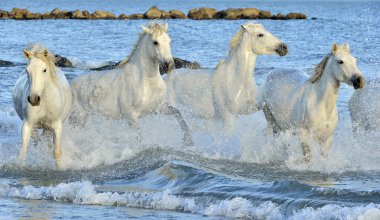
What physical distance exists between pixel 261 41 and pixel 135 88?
70.1 inches

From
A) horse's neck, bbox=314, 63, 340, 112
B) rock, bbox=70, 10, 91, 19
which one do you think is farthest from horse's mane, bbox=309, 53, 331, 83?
rock, bbox=70, 10, 91, 19

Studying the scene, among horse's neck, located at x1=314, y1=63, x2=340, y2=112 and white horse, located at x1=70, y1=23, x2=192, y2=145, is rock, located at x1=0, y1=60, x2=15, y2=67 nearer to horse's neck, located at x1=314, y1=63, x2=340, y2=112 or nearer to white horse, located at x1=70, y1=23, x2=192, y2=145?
white horse, located at x1=70, y1=23, x2=192, y2=145

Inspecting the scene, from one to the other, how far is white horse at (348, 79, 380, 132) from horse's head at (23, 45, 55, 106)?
4082mm

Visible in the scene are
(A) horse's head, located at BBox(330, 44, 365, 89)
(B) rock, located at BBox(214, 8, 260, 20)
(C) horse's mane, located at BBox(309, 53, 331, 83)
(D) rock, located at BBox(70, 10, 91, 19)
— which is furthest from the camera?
(B) rock, located at BBox(214, 8, 260, 20)

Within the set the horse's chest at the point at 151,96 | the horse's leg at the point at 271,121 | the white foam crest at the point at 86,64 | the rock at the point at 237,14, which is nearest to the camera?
the horse's leg at the point at 271,121

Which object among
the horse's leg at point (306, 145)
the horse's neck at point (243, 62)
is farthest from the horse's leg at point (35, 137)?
the horse's leg at point (306, 145)

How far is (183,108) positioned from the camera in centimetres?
1390

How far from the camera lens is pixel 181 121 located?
1310 centimetres

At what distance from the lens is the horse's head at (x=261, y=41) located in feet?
42.5

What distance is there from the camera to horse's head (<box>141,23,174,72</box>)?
40.9ft

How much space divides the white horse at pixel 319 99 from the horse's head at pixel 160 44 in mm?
1532

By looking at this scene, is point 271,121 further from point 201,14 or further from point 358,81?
point 201,14

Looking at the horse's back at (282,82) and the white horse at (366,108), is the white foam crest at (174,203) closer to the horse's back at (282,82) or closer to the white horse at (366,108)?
the horse's back at (282,82)

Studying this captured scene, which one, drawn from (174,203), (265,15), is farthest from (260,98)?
(265,15)
